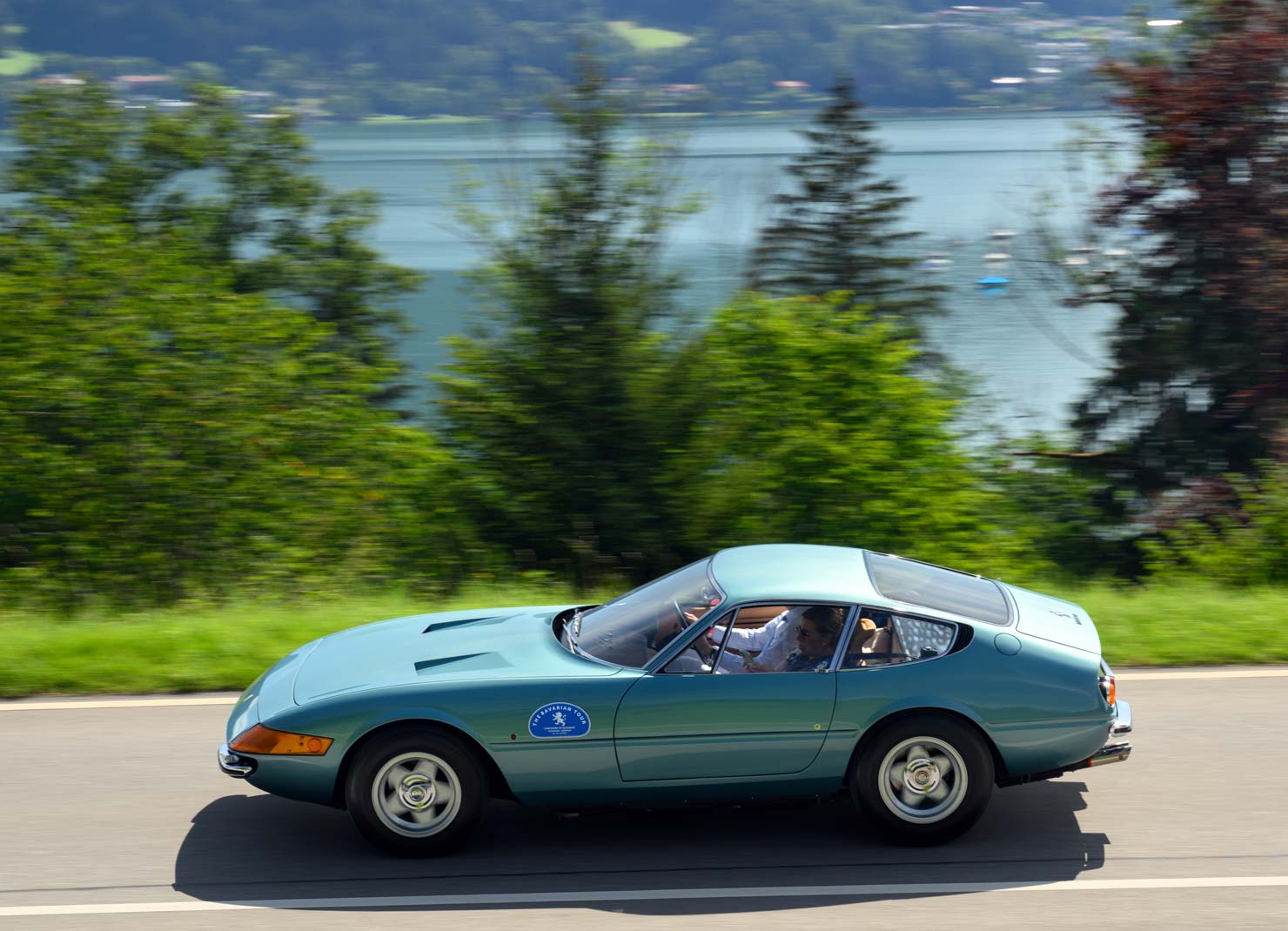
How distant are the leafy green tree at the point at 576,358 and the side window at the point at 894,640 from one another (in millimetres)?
9945

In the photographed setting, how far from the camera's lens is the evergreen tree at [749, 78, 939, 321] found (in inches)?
1404

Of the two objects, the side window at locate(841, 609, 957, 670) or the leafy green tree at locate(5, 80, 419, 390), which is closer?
the side window at locate(841, 609, 957, 670)

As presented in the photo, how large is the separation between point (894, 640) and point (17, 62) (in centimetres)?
6359

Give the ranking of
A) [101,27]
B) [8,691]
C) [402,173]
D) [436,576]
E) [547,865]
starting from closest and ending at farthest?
[547,865] → [8,691] → [436,576] → [101,27] → [402,173]

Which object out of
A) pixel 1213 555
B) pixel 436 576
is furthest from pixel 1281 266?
pixel 436 576

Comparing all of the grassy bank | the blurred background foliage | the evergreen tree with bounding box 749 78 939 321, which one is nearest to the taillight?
the grassy bank

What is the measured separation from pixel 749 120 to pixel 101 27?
1564 inches

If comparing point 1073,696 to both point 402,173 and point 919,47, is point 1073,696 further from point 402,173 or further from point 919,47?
point 402,173

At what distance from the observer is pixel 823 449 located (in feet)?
56.2

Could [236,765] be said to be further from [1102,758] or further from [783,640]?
[1102,758]

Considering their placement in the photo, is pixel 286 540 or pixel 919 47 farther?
pixel 919 47

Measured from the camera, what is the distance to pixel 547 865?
18.1 ft

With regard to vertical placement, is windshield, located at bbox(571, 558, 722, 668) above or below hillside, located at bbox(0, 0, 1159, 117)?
below

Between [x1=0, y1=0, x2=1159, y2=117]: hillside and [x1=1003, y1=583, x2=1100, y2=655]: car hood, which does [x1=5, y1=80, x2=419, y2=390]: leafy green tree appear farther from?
[x1=1003, y1=583, x2=1100, y2=655]: car hood
